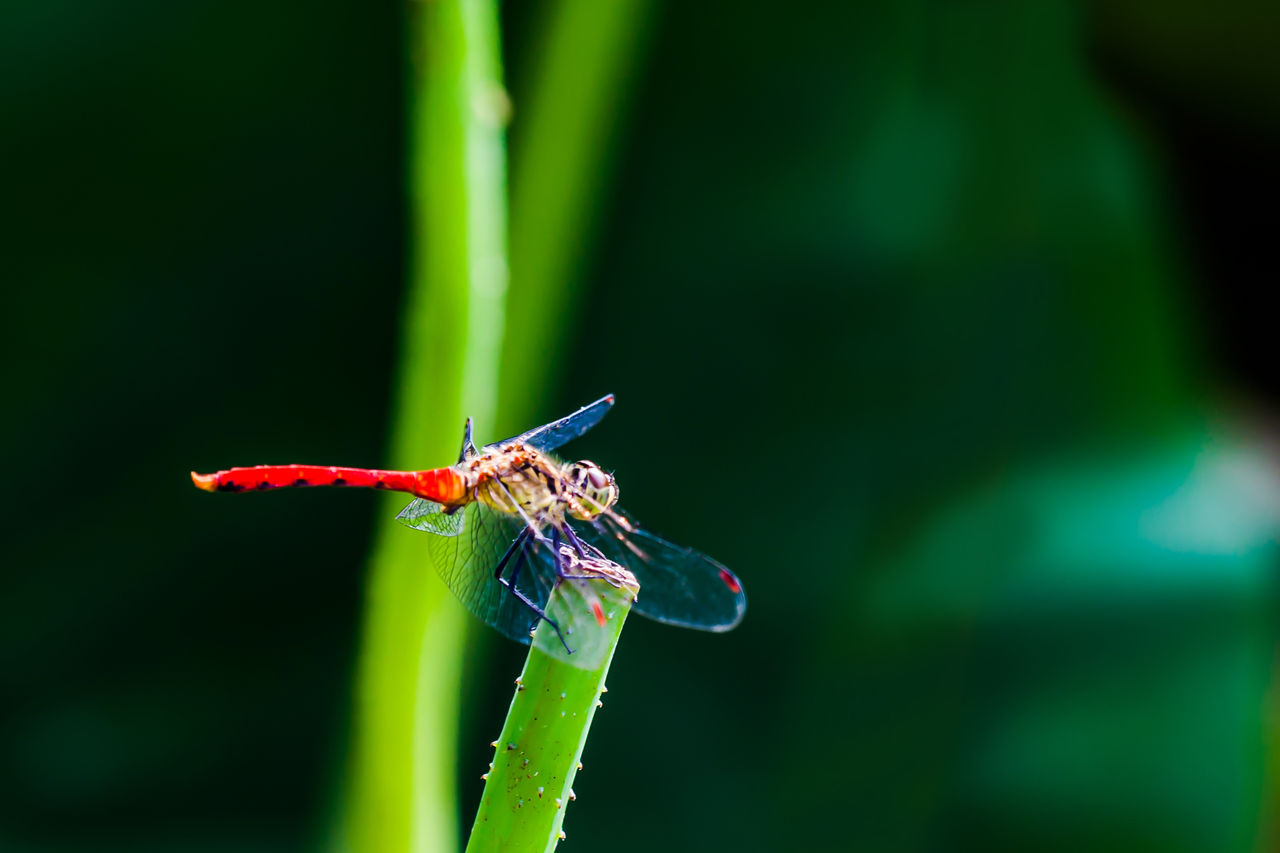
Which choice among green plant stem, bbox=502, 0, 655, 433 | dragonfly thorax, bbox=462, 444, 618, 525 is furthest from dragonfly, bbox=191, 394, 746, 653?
green plant stem, bbox=502, 0, 655, 433

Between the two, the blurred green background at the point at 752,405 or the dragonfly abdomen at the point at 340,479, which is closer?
the dragonfly abdomen at the point at 340,479

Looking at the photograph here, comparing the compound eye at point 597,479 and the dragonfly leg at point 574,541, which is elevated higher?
the compound eye at point 597,479

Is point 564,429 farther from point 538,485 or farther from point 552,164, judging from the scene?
point 552,164

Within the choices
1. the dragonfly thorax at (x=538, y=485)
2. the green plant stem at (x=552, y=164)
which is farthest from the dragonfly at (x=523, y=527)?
the green plant stem at (x=552, y=164)

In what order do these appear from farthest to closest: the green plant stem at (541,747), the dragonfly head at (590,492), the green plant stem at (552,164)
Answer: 1. the green plant stem at (552,164)
2. the dragonfly head at (590,492)
3. the green plant stem at (541,747)

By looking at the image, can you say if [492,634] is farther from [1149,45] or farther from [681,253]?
[1149,45]

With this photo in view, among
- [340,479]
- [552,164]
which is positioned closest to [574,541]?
[340,479]

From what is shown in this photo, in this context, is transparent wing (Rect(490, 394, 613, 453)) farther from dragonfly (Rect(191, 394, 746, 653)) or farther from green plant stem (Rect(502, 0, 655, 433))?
green plant stem (Rect(502, 0, 655, 433))

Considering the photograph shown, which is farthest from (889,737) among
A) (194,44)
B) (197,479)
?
(194,44)

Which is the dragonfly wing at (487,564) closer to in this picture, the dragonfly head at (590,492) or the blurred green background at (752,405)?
the dragonfly head at (590,492)
